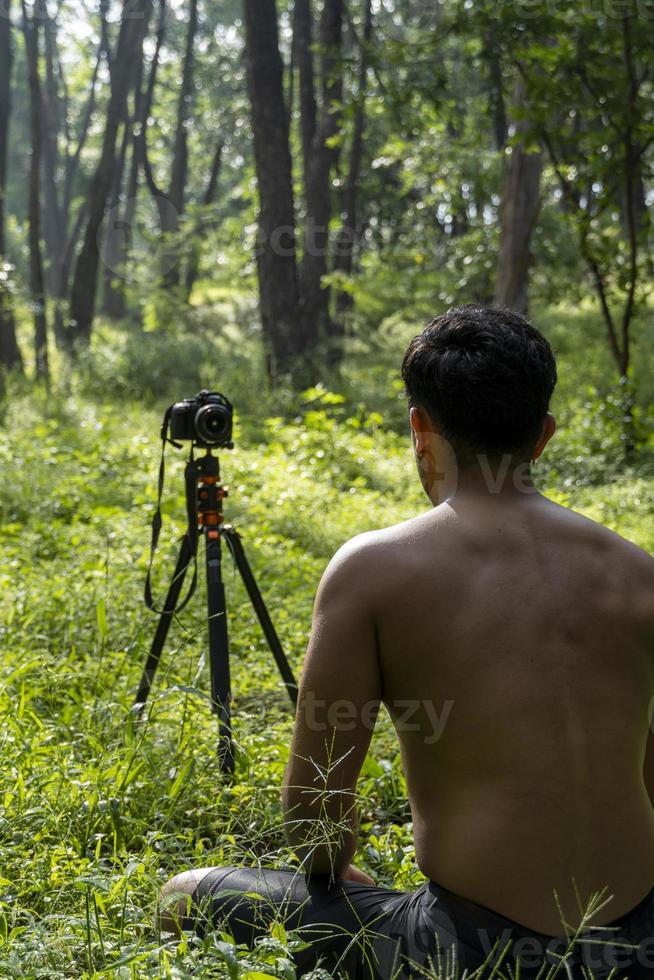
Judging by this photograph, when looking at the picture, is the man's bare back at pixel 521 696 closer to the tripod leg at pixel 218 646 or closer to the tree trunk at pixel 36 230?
the tripod leg at pixel 218 646

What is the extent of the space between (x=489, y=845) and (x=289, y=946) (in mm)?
419

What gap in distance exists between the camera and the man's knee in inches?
81.2

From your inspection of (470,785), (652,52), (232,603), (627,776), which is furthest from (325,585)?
(652,52)

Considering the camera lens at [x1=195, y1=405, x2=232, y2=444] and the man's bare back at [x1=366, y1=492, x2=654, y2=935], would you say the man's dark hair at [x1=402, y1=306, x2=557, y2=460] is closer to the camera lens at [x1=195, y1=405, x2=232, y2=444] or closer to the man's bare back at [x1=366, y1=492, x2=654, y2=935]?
the man's bare back at [x1=366, y1=492, x2=654, y2=935]

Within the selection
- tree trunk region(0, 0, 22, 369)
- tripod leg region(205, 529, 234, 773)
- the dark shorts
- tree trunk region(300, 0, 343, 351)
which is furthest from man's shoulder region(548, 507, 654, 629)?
tree trunk region(300, 0, 343, 351)

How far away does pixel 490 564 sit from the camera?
175 cm

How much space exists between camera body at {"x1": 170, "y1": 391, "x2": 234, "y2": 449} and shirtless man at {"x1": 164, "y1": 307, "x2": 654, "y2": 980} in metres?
1.61

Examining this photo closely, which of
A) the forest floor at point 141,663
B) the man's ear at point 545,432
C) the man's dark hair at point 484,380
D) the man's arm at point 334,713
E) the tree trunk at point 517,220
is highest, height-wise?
the tree trunk at point 517,220

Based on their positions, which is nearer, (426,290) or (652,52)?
(652,52)

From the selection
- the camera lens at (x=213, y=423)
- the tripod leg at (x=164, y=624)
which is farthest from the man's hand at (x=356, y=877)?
the camera lens at (x=213, y=423)

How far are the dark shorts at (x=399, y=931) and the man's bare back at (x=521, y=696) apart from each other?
0.11 ft

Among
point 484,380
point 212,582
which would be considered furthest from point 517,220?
point 484,380

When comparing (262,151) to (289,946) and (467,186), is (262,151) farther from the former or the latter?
(289,946)

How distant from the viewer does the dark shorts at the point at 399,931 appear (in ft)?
5.44
